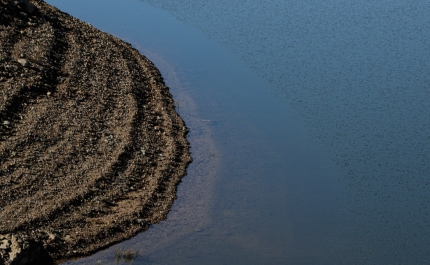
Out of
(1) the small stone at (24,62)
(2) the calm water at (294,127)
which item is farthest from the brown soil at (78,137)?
(2) the calm water at (294,127)

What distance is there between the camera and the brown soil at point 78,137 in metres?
12.7

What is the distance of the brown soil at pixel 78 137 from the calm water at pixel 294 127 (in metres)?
0.58

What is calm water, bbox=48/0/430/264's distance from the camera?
13.2 meters

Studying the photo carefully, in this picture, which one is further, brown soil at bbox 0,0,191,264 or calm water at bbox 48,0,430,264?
calm water at bbox 48,0,430,264

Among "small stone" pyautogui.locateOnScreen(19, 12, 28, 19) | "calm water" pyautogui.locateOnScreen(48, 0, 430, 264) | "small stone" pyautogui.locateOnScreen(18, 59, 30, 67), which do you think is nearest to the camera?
"calm water" pyautogui.locateOnScreen(48, 0, 430, 264)

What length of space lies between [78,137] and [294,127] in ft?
20.4

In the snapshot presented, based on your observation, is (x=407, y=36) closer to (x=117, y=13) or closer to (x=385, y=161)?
(x=385, y=161)

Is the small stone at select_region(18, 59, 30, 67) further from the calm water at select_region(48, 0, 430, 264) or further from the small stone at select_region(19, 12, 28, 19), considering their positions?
the calm water at select_region(48, 0, 430, 264)

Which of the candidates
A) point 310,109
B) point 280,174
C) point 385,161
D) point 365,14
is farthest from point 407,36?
point 280,174

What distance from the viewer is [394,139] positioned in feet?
56.3

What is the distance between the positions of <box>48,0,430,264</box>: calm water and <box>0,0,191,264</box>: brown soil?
0.58 metres

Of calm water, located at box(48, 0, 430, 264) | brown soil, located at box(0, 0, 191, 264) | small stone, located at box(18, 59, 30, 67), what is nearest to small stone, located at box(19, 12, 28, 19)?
brown soil, located at box(0, 0, 191, 264)

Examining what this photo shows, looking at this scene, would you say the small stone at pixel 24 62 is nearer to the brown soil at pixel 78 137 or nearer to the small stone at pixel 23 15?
the brown soil at pixel 78 137

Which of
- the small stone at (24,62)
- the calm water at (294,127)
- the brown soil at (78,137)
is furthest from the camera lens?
the small stone at (24,62)
